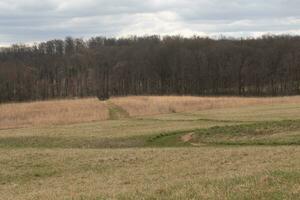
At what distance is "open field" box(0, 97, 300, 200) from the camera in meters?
9.47

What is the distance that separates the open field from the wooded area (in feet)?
308

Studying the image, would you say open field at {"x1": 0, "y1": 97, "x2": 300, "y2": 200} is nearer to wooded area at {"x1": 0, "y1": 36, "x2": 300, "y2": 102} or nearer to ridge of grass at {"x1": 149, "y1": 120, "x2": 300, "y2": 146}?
ridge of grass at {"x1": 149, "y1": 120, "x2": 300, "y2": 146}

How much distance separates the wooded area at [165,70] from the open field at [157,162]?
94.0 m

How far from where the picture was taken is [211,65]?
5704 inches

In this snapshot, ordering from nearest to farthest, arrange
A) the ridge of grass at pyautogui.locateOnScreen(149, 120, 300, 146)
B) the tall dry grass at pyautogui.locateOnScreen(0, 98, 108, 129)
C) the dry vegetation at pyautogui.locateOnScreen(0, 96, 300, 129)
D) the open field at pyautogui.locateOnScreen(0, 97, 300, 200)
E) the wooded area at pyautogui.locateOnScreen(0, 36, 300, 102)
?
1. the open field at pyautogui.locateOnScreen(0, 97, 300, 200)
2. the ridge of grass at pyautogui.locateOnScreen(149, 120, 300, 146)
3. the tall dry grass at pyautogui.locateOnScreen(0, 98, 108, 129)
4. the dry vegetation at pyautogui.locateOnScreen(0, 96, 300, 129)
5. the wooded area at pyautogui.locateOnScreen(0, 36, 300, 102)

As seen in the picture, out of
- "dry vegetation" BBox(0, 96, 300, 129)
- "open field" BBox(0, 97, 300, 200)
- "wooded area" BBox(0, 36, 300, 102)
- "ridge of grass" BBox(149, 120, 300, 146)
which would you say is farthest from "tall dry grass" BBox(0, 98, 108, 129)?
"wooded area" BBox(0, 36, 300, 102)

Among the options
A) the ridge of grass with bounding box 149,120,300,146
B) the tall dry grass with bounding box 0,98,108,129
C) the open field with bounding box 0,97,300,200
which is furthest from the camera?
the tall dry grass with bounding box 0,98,108,129

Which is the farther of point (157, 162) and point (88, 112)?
point (88, 112)

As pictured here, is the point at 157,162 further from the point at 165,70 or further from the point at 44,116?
the point at 165,70

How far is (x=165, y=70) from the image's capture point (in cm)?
15150

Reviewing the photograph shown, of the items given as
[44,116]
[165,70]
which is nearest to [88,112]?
[44,116]

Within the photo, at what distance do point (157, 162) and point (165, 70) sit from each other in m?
134

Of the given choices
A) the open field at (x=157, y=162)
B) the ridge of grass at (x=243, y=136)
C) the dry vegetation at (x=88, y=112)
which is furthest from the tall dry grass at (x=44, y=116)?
the ridge of grass at (x=243, y=136)

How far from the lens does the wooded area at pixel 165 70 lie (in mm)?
135500
